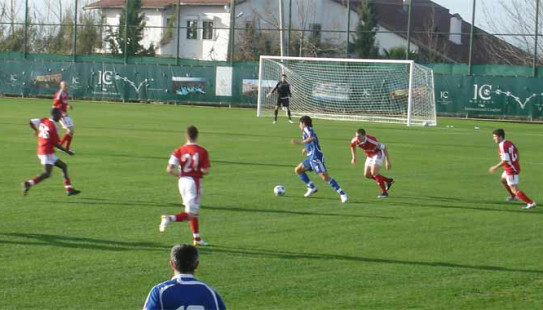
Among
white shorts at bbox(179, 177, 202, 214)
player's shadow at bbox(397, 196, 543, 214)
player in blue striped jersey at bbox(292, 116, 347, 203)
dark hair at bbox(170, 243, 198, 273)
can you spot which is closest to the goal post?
player's shadow at bbox(397, 196, 543, 214)

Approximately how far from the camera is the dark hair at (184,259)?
20.2 ft

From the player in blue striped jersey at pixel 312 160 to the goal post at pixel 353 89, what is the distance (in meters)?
25.0

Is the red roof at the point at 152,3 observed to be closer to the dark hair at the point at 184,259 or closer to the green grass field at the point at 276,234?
the green grass field at the point at 276,234

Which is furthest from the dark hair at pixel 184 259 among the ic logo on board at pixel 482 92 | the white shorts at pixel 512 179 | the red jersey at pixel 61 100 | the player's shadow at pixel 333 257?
the ic logo on board at pixel 482 92

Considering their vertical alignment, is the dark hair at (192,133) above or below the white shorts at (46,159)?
above

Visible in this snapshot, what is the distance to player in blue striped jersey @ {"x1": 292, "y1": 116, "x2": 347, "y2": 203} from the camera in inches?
746

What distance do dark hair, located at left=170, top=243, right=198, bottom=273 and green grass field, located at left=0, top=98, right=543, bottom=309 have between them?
4.28 m

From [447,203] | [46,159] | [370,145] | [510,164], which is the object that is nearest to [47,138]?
[46,159]

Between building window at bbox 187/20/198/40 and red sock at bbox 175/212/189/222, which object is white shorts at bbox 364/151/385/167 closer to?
red sock at bbox 175/212/189/222

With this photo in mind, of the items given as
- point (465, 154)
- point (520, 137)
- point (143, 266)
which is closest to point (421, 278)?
point (143, 266)

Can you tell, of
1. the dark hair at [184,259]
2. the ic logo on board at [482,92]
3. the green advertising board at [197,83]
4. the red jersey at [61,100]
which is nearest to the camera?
the dark hair at [184,259]

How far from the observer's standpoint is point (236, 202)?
18.1 m

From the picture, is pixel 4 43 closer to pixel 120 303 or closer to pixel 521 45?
pixel 521 45

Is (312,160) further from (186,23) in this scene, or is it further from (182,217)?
(186,23)
